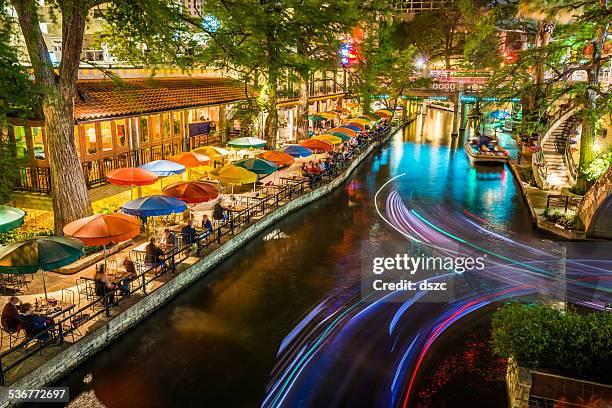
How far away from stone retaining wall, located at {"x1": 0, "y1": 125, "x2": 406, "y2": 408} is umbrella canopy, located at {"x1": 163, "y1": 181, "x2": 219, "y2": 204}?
198cm

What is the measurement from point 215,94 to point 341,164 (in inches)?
405

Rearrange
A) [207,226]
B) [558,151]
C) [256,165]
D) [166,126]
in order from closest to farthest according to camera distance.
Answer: [207,226] < [256,165] < [166,126] < [558,151]

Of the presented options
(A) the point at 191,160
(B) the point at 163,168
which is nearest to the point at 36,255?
(B) the point at 163,168

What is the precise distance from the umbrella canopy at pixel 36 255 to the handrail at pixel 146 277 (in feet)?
4.19

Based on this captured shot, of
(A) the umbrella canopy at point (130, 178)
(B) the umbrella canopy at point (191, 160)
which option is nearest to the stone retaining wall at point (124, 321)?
(A) the umbrella canopy at point (130, 178)

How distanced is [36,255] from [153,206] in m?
4.74

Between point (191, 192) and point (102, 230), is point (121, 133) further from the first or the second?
point (102, 230)

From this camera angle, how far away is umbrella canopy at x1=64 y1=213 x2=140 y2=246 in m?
12.4

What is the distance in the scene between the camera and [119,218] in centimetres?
1306

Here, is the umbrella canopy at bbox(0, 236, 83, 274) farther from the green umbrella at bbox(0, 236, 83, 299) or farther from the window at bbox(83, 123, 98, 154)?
the window at bbox(83, 123, 98, 154)

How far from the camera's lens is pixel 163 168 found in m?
19.4

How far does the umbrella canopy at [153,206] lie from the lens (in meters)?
15.0

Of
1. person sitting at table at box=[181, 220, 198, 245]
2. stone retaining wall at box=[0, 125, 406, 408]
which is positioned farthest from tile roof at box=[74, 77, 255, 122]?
stone retaining wall at box=[0, 125, 406, 408]

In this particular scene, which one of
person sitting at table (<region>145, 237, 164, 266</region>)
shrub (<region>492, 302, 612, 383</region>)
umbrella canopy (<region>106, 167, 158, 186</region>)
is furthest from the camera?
umbrella canopy (<region>106, 167, 158, 186</region>)
